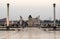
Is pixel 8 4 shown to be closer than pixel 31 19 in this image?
Yes

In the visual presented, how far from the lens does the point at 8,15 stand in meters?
36.3

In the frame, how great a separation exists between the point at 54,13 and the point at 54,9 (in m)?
0.73

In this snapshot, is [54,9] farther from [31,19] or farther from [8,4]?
[31,19]

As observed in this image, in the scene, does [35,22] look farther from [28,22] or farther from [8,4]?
[8,4]

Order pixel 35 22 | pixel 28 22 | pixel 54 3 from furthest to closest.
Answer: pixel 35 22, pixel 28 22, pixel 54 3

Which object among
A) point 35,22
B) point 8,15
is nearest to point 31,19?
point 35,22

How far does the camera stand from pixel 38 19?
297 ft

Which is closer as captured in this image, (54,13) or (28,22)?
(54,13)

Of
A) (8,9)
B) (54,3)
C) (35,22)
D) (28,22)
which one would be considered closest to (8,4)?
(8,9)

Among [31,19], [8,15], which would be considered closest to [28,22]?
[31,19]

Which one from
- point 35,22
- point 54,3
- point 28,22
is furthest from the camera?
point 35,22

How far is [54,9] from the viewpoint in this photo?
35.5m

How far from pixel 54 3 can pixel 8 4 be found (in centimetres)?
805

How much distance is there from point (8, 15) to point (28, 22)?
4703 centimetres
